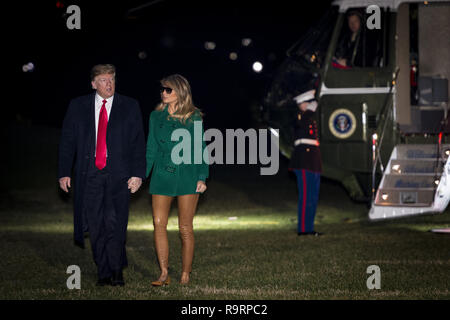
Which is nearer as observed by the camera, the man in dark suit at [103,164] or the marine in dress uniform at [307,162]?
the man in dark suit at [103,164]

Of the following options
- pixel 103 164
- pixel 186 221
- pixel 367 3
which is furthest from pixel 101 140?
pixel 367 3

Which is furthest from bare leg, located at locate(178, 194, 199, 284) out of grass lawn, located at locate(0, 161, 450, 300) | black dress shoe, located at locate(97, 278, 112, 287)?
black dress shoe, located at locate(97, 278, 112, 287)

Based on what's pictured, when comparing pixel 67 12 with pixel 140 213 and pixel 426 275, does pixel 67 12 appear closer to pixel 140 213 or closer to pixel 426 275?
pixel 140 213

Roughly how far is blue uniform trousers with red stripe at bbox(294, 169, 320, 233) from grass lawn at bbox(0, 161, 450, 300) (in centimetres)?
30

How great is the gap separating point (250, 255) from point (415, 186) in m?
4.13

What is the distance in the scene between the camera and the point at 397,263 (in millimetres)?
8562

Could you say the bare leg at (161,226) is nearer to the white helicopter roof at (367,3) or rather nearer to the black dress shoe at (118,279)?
the black dress shoe at (118,279)

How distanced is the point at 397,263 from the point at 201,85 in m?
24.5

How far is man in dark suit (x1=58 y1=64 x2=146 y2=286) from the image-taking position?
7.20 m

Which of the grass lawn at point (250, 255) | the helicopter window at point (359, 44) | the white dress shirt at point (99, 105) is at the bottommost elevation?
the grass lawn at point (250, 255)

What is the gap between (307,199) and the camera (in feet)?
36.9

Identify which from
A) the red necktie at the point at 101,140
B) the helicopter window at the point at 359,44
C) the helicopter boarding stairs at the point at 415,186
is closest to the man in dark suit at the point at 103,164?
the red necktie at the point at 101,140

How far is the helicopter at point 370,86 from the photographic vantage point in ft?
44.3

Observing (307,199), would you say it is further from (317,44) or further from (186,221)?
(186,221)
